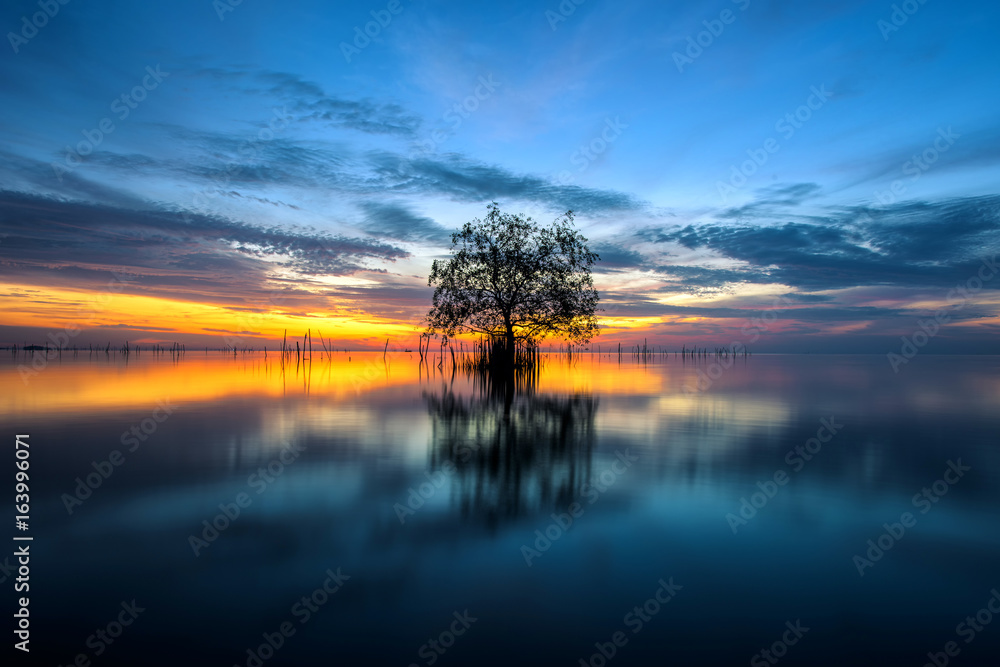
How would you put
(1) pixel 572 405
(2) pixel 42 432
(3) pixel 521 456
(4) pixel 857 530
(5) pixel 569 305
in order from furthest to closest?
1. (5) pixel 569 305
2. (1) pixel 572 405
3. (2) pixel 42 432
4. (3) pixel 521 456
5. (4) pixel 857 530

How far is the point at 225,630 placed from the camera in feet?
13.2

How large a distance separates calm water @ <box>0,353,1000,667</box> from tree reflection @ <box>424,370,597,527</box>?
3.1 inches

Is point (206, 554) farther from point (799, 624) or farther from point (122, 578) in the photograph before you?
point (799, 624)

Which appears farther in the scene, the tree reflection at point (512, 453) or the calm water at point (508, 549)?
the tree reflection at point (512, 453)

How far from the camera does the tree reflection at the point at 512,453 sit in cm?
738

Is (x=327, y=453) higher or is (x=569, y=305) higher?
(x=569, y=305)

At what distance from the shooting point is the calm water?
13.1 ft

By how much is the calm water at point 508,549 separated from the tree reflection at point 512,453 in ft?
0.26

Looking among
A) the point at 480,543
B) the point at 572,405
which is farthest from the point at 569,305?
the point at 480,543

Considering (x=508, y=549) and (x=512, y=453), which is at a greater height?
(x=508, y=549)

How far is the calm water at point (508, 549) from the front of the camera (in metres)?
3.98

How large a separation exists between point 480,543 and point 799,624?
9.98 feet

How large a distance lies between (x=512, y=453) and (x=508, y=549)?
16.3 feet

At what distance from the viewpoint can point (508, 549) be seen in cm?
559
